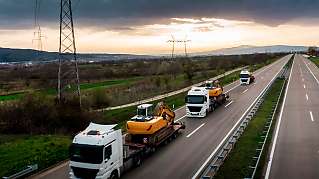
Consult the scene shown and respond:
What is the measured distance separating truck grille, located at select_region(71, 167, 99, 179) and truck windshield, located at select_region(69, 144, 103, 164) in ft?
1.31

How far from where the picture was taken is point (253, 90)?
189ft

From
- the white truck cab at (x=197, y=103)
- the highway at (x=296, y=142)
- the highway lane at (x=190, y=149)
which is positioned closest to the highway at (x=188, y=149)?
the highway lane at (x=190, y=149)

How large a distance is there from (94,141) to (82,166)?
1.24 metres

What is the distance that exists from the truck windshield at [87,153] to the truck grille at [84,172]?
40 centimetres

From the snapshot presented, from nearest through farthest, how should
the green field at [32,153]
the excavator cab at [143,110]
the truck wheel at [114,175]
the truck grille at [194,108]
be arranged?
1. the truck wheel at [114,175]
2. the green field at [32,153]
3. the excavator cab at [143,110]
4. the truck grille at [194,108]

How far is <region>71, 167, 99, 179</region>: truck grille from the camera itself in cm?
1709

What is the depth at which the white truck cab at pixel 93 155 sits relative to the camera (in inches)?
668

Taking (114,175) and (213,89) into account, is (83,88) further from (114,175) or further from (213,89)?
(114,175)

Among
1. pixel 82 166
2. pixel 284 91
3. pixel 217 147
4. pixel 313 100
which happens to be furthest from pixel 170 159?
pixel 284 91

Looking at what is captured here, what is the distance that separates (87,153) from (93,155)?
11.9 inches

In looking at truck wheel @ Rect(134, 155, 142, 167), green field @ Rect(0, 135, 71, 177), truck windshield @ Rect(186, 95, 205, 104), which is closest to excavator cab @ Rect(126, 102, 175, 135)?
truck wheel @ Rect(134, 155, 142, 167)

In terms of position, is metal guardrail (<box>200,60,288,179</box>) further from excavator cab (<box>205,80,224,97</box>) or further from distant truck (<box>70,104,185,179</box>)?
excavator cab (<box>205,80,224,97</box>)

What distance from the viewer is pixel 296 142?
85.0 feet

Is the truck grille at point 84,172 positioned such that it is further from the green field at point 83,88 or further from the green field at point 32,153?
the green field at point 83,88
